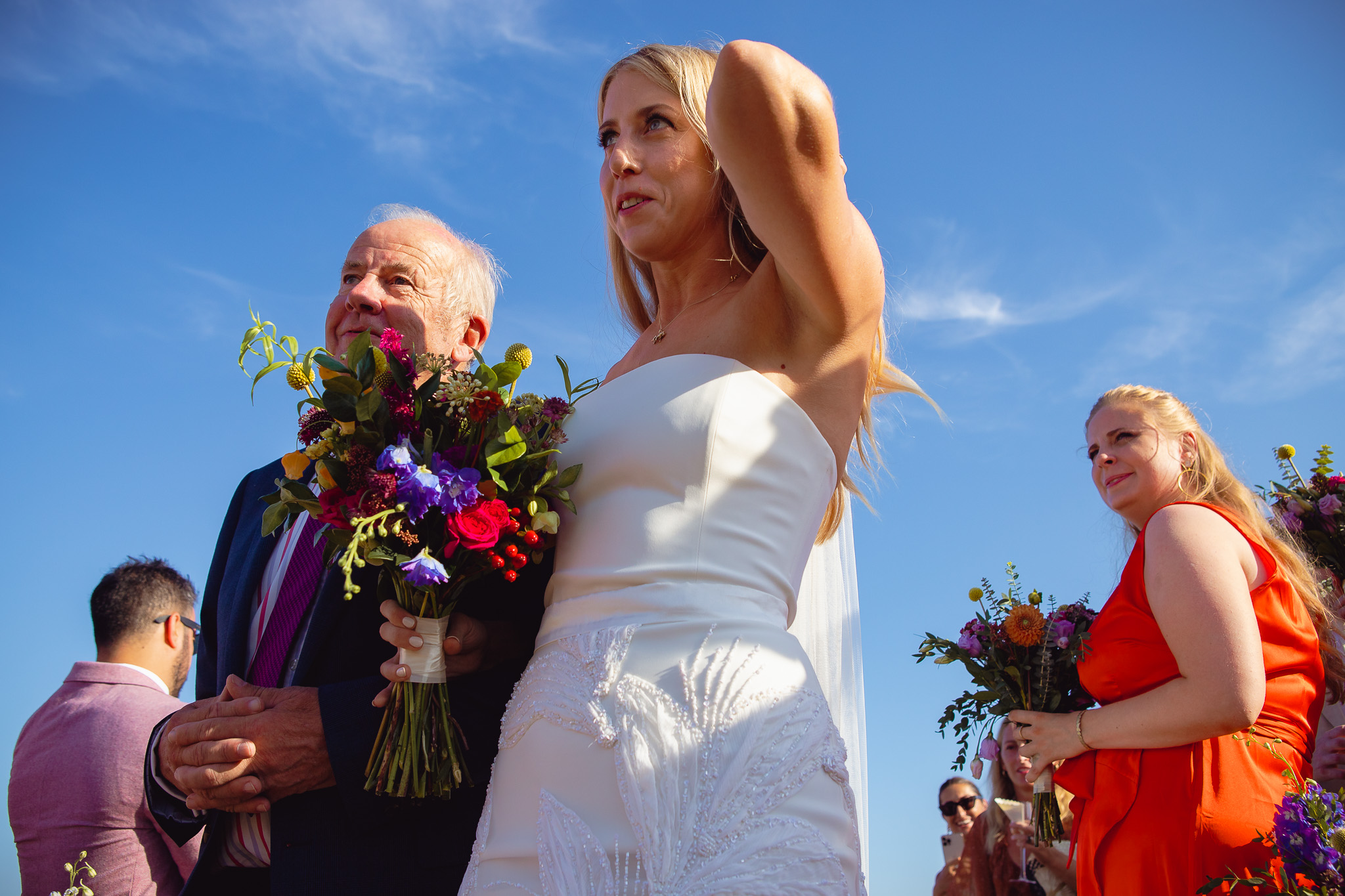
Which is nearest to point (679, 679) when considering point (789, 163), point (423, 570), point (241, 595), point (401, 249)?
point (423, 570)

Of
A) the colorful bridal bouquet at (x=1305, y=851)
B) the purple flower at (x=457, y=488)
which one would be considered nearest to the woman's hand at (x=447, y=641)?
the purple flower at (x=457, y=488)

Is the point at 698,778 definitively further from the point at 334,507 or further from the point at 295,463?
the point at 295,463

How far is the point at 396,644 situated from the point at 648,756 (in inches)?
27.5

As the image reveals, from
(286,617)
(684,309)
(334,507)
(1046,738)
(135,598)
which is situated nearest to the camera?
(334,507)

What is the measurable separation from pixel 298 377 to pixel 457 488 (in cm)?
55

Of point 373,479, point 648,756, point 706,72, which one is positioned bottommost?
Answer: point 648,756

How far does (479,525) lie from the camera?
83.7 inches

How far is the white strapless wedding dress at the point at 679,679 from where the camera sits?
1.86m

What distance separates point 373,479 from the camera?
2.11 meters

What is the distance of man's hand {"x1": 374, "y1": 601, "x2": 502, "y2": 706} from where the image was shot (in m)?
2.27

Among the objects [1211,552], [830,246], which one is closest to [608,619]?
[830,246]

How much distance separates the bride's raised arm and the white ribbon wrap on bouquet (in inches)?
46.8

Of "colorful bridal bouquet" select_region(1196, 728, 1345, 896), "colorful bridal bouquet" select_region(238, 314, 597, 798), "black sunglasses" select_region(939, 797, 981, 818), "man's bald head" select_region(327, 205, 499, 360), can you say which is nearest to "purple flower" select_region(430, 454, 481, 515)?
"colorful bridal bouquet" select_region(238, 314, 597, 798)

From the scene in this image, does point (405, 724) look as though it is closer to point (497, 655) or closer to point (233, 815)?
point (497, 655)
